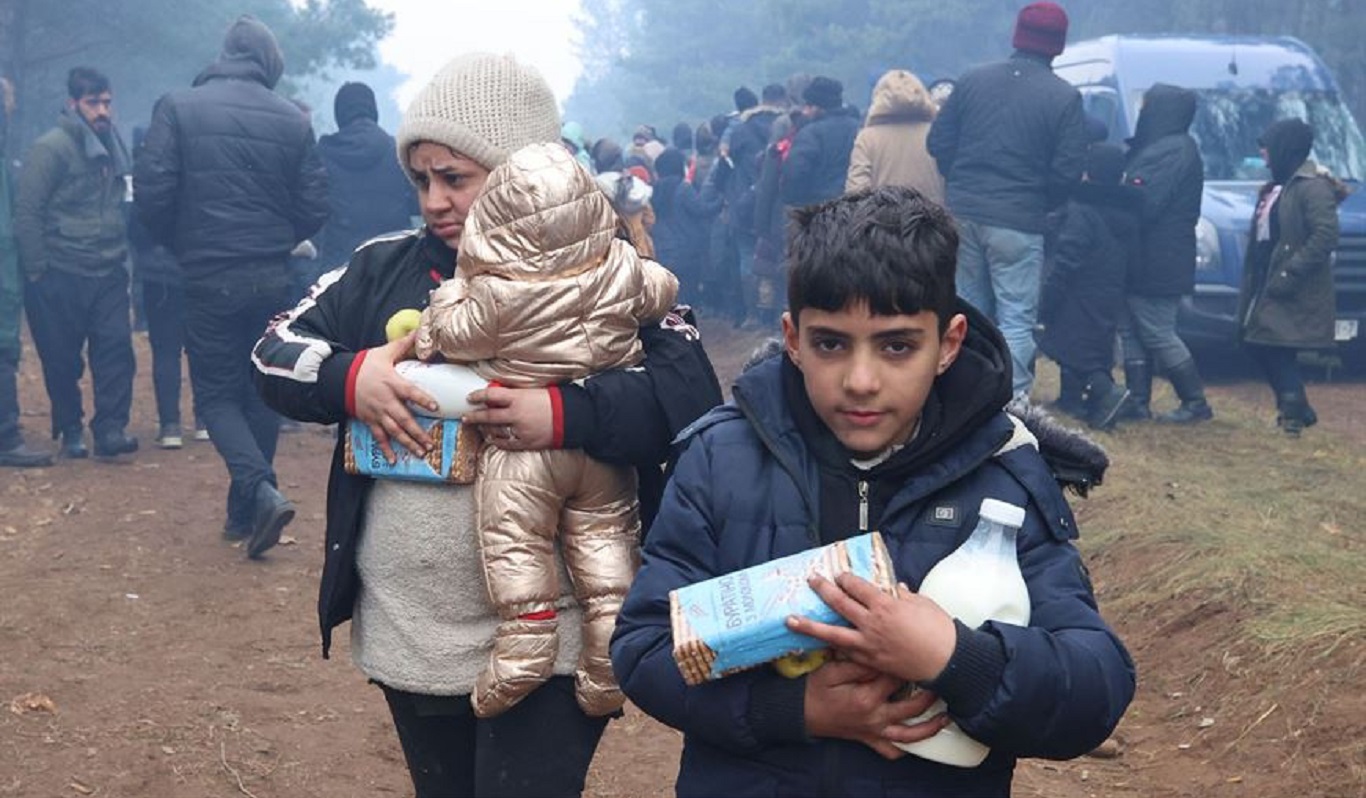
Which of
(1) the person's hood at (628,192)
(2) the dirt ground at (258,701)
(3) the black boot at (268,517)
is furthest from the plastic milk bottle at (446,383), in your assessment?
(1) the person's hood at (628,192)

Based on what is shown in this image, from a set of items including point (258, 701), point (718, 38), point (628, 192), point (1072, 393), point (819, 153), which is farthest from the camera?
point (718, 38)

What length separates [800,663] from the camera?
2.41m

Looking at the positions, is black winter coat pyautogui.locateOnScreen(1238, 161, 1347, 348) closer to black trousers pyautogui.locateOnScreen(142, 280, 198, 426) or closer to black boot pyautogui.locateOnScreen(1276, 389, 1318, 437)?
black boot pyautogui.locateOnScreen(1276, 389, 1318, 437)

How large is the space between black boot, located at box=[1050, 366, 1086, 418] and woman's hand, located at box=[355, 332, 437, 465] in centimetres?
873

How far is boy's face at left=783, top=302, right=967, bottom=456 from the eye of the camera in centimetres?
247

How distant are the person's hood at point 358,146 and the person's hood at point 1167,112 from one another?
529cm

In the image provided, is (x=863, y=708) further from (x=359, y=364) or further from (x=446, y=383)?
(x=359, y=364)

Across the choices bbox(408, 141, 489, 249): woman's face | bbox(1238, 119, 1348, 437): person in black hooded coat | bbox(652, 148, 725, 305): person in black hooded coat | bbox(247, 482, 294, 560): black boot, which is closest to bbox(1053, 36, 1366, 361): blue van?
bbox(1238, 119, 1348, 437): person in black hooded coat

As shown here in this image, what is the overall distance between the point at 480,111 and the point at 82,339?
27.0 feet

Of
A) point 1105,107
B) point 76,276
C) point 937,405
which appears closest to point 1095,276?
point 1105,107

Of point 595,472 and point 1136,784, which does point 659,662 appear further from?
point 1136,784

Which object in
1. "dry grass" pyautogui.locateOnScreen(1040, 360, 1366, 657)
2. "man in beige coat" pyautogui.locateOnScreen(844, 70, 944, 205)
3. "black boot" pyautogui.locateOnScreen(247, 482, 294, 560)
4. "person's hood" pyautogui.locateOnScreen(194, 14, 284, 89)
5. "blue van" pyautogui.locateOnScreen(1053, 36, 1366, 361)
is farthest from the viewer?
"blue van" pyautogui.locateOnScreen(1053, 36, 1366, 361)

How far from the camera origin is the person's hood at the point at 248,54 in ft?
28.5

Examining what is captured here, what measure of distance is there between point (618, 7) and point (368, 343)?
326 feet
